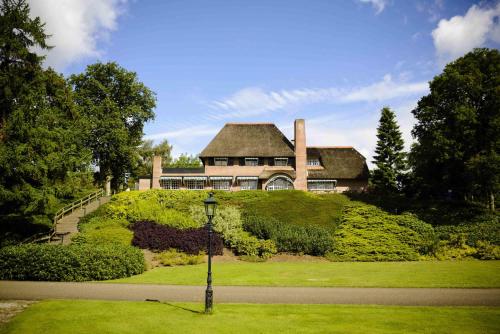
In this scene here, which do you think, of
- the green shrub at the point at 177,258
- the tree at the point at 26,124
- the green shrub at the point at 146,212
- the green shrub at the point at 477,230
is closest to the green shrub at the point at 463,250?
the green shrub at the point at 477,230

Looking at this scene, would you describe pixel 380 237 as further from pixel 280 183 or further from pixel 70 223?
pixel 70 223

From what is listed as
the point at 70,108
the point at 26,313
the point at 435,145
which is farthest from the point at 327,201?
the point at 26,313

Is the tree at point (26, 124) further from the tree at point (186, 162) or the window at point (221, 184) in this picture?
the tree at point (186, 162)

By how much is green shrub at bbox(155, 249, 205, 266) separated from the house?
2151cm

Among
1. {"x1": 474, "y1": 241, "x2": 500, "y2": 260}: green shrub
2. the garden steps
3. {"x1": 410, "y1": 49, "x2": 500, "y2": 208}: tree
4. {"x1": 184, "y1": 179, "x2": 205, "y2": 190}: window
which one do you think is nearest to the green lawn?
{"x1": 474, "y1": 241, "x2": 500, "y2": 260}: green shrub

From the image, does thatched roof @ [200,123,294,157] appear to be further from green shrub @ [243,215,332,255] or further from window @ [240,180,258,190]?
green shrub @ [243,215,332,255]

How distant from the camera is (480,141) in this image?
32.9 metres

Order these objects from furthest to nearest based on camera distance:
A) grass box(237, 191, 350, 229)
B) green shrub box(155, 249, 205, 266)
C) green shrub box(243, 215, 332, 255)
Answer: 1. grass box(237, 191, 350, 229)
2. green shrub box(243, 215, 332, 255)
3. green shrub box(155, 249, 205, 266)

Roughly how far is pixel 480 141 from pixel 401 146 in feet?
77.1

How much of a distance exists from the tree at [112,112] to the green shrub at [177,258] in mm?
22639

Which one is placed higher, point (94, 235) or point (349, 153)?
point (349, 153)

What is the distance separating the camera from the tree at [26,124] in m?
23.0

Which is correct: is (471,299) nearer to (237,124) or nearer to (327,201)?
(327,201)

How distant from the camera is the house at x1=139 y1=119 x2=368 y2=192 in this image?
47656 millimetres
